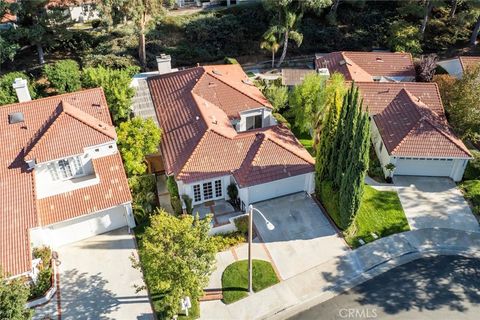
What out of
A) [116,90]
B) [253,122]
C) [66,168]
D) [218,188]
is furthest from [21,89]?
[253,122]

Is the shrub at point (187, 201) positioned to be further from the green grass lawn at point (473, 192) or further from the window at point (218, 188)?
the green grass lawn at point (473, 192)

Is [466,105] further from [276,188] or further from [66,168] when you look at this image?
[66,168]

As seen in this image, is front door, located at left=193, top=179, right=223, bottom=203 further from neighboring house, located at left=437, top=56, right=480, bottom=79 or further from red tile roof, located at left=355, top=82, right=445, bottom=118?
neighboring house, located at left=437, top=56, right=480, bottom=79

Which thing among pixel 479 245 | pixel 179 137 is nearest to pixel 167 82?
pixel 179 137

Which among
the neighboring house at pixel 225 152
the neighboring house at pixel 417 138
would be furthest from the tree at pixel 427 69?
the neighboring house at pixel 225 152

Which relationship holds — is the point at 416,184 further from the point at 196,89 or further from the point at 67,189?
the point at 67,189

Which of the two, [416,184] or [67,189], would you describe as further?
[416,184]
